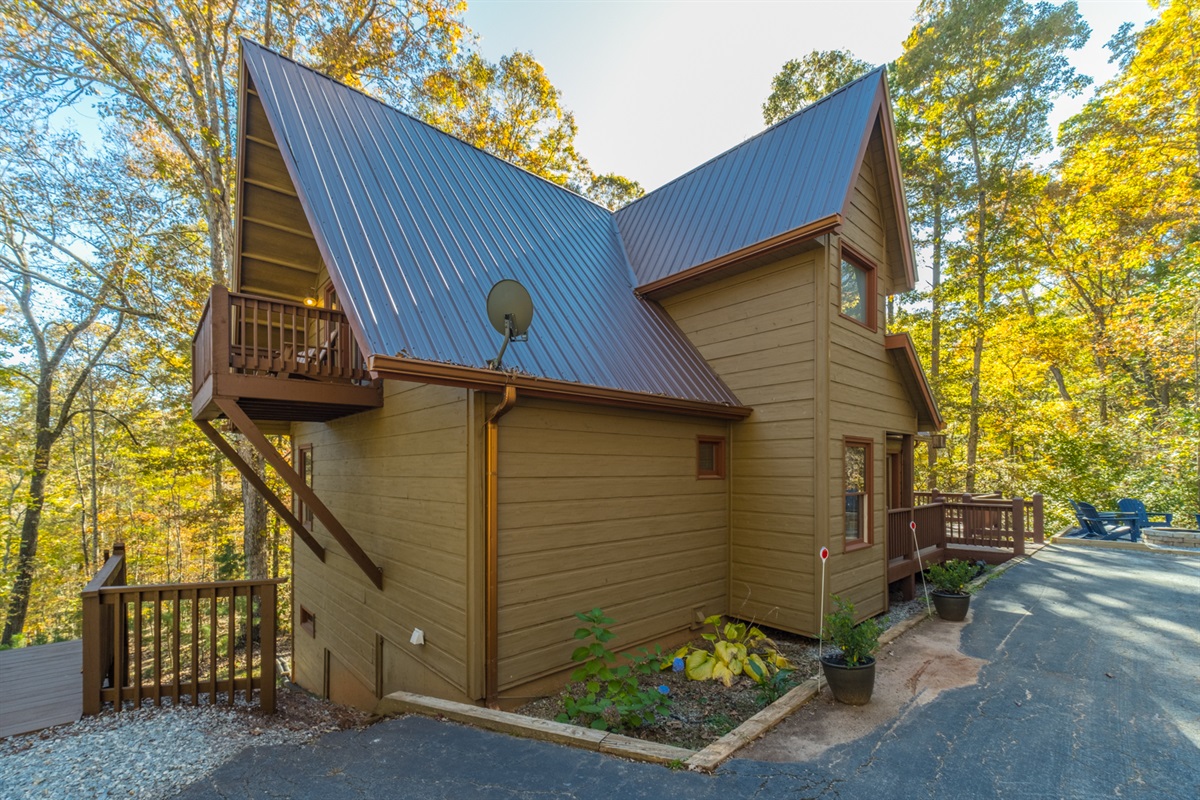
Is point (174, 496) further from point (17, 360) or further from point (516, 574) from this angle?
point (516, 574)

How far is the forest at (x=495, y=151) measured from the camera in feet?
38.4

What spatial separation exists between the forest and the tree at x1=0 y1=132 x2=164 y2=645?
0.06m

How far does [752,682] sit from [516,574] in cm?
272

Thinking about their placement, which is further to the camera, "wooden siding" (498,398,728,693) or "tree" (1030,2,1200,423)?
"tree" (1030,2,1200,423)

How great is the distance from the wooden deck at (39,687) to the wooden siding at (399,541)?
2.67 m

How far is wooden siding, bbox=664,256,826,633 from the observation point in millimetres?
6270

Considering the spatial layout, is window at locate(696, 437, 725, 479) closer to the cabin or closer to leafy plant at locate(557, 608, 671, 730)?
the cabin

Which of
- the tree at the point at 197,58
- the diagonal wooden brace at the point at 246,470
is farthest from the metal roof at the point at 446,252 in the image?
the tree at the point at 197,58

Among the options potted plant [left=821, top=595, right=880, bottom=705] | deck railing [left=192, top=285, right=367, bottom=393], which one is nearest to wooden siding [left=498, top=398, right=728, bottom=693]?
potted plant [left=821, top=595, right=880, bottom=705]

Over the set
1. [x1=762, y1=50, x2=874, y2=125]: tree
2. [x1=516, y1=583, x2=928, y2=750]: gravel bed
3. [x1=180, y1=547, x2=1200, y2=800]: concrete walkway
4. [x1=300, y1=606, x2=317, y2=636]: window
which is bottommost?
[x1=300, y1=606, x2=317, y2=636]: window

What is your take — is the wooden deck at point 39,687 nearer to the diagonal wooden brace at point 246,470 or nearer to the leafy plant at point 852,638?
the diagonal wooden brace at point 246,470

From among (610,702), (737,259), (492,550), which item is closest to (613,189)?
(737,259)

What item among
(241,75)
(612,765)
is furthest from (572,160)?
(612,765)

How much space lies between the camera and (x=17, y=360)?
13.8m
